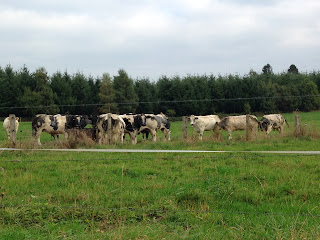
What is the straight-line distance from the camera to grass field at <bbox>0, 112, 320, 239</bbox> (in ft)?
16.5

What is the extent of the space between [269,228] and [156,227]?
160cm

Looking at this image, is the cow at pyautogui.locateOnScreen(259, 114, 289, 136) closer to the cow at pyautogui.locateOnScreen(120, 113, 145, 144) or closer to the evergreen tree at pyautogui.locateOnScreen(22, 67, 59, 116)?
the cow at pyautogui.locateOnScreen(120, 113, 145, 144)

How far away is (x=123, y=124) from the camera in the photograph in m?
18.3

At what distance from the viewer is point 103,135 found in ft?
58.6

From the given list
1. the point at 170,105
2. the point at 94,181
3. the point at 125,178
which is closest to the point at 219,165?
the point at 125,178

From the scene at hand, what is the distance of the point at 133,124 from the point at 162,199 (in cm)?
1312

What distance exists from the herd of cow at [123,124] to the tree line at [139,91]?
2171cm

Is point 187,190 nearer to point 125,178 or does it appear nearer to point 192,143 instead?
point 125,178

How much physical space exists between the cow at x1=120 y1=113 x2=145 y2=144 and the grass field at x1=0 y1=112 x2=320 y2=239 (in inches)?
304

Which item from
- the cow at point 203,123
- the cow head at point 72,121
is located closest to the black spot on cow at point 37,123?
the cow head at point 72,121

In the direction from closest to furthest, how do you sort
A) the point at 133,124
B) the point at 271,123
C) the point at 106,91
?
the point at 133,124, the point at 271,123, the point at 106,91

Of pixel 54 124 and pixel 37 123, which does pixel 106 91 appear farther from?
pixel 37 123

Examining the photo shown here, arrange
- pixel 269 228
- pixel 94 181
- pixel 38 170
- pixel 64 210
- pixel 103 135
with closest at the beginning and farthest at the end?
pixel 269 228 < pixel 64 210 < pixel 94 181 < pixel 38 170 < pixel 103 135

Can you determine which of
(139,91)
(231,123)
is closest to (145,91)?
(139,91)
